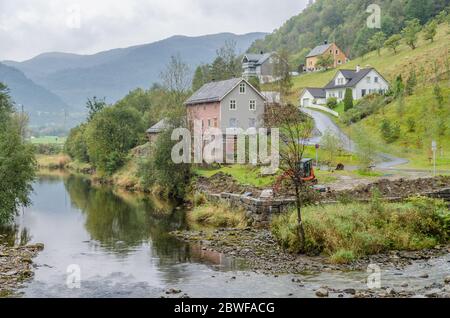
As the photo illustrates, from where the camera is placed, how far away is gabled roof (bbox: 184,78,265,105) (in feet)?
222

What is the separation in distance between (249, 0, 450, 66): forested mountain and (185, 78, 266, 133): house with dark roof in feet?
214

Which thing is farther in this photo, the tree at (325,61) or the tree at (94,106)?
the tree at (325,61)

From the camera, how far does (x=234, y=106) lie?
68375 mm

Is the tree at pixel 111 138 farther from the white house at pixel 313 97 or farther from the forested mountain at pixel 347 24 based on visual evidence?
the forested mountain at pixel 347 24

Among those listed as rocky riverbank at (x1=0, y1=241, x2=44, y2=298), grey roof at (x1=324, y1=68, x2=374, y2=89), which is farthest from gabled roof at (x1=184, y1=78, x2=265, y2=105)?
rocky riverbank at (x1=0, y1=241, x2=44, y2=298)

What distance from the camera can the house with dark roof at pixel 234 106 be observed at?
67875 millimetres

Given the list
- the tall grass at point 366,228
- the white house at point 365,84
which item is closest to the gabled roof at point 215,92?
the white house at point 365,84

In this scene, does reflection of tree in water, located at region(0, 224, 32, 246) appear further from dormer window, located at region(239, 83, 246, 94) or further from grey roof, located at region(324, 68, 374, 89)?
grey roof, located at region(324, 68, 374, 89)

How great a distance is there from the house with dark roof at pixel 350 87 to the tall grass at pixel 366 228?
206ft

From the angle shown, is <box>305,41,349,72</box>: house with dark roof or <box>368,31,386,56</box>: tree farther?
<box>305,41,349,72</box>: house with dark roof

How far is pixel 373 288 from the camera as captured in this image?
65.9 ft

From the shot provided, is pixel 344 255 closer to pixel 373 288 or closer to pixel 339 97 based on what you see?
pixel 373 288
